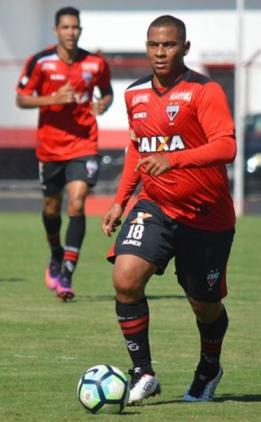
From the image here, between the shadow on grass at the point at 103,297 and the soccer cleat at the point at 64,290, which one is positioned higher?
the soccer cleat at the point at 64,290

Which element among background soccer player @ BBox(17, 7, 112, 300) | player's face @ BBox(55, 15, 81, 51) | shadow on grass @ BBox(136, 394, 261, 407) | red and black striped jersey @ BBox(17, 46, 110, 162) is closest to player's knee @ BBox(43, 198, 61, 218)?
background soccer player @ BBox(17, 7, 112, 300)

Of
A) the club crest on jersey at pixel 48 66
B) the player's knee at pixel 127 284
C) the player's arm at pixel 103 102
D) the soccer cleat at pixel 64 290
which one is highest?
the player's knee at pixel 127 284

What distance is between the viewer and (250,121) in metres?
30.1

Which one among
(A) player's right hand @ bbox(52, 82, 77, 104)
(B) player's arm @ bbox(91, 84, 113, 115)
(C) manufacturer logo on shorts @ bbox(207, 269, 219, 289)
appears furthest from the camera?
(B) player's arm @ bbox(91, 84, 113, 115)

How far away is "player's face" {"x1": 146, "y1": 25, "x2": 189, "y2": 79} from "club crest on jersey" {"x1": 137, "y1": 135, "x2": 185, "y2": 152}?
33 cm

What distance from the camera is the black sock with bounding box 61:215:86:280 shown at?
12.2 meters

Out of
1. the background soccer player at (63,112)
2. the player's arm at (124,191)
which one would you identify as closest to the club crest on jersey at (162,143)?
the player's arm at (124,191)

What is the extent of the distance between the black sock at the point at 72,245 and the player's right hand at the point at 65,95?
3.25 feet

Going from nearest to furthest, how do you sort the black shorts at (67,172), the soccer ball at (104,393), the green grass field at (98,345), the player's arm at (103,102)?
the soccer ball at (104,393) → the green grass field at (98,345) → the black shorts at (67,172) → the player's arm at (103,102)

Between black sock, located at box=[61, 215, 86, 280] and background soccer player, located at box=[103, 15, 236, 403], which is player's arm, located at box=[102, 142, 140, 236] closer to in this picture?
background soccer player, located at box=[103, 15, 236, 403]

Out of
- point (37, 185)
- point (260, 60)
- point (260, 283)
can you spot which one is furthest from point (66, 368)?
point (260, 60)

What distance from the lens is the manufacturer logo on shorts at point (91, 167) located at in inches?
495

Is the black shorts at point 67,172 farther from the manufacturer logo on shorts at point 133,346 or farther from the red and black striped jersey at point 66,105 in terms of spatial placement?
the manufacturer logo on shorts at point 133,346

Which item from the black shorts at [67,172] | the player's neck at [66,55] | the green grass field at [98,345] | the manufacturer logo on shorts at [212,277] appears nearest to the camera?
the green grass field at [98,345]
